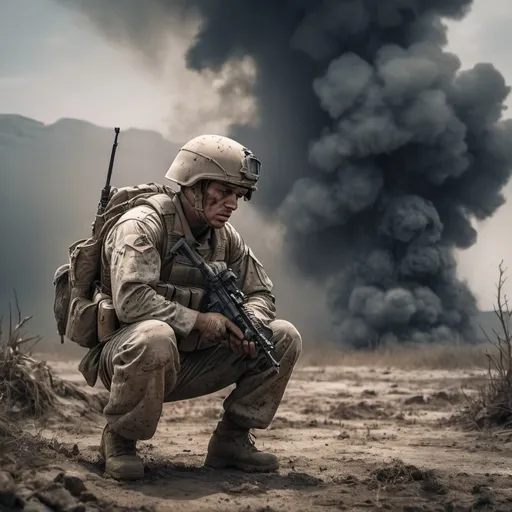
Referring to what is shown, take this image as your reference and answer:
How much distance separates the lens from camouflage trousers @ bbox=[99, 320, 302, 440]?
402 cm

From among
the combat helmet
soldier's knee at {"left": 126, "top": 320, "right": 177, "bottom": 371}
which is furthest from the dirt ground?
the combat helmet

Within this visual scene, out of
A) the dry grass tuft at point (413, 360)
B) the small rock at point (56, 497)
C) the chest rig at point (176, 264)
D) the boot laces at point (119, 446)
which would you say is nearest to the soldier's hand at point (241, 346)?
the chest rig at point (176, 264)

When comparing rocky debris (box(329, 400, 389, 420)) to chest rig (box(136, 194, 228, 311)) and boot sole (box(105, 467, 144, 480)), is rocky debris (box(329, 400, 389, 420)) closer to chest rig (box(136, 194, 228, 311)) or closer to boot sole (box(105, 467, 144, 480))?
chest rig (box(136, 194, 228, 311))

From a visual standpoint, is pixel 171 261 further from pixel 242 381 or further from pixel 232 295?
pixel 242 381

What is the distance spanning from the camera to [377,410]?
368 inches

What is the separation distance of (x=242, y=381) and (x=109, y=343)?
769mm

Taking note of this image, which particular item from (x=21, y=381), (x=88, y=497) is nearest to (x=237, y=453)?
(x=88, y=497)

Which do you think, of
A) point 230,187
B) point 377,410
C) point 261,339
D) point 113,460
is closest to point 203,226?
point 230,187

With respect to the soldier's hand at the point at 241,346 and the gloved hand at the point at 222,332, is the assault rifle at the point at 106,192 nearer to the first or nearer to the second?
the gloved hand at the point at 222,332

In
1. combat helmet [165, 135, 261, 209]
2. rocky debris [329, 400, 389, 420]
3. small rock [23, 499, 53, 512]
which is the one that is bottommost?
small rock [23, 499, 53, 512]

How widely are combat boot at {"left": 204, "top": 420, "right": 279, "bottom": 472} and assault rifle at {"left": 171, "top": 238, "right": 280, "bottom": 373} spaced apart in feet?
1.77

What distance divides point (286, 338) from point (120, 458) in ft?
3.50

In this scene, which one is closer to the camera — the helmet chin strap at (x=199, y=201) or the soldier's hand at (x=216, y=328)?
the soldier's hand at (x=216, y=328)

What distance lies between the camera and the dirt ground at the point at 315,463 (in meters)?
3.89
